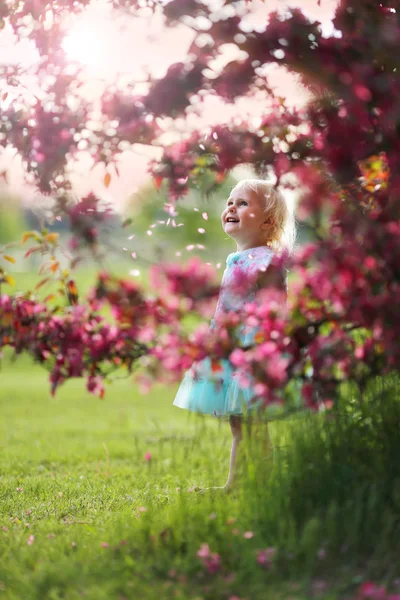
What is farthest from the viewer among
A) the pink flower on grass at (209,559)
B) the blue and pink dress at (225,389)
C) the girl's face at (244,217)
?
the girl's face at (244,217)

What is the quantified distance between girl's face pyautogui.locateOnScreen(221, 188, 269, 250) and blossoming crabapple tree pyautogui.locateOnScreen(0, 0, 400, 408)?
2.46 feet

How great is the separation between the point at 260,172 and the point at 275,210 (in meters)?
1.18

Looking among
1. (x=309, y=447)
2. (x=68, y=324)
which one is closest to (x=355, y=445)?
(x=309, y=447)

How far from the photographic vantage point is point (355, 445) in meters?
3.11

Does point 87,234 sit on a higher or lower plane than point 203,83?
lower

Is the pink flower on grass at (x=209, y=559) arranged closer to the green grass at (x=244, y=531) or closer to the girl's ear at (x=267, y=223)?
the green grass at (x=244, y=531)

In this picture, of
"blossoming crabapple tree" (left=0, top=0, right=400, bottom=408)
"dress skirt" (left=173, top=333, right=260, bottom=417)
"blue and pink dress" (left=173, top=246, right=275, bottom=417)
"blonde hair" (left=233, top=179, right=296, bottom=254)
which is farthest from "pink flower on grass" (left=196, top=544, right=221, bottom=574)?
"blonde hair" (left=233, top=179, right=296, bottom=254)

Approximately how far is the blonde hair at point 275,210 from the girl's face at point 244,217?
33mm

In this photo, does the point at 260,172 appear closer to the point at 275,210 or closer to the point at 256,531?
the point at 275,210

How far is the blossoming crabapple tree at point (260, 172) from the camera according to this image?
244 cm

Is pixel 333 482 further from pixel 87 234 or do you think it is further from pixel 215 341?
pixel 87 234

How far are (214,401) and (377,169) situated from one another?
5.29 ft

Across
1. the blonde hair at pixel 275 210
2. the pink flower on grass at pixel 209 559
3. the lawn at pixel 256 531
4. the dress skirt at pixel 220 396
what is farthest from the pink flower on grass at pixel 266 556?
the blonde hair at pixel 275 210

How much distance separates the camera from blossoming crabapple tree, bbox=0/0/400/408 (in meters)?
2.44
